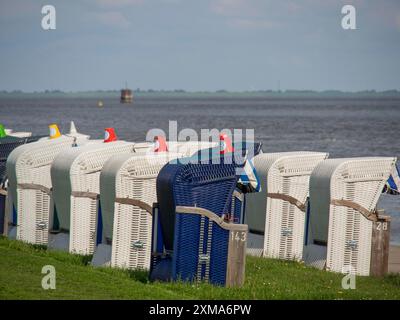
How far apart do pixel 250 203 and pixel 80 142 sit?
4020 millimetres

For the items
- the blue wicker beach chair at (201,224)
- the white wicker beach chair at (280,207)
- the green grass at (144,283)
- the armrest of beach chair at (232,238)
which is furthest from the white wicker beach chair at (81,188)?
the armrest of beach chair at (232,238)

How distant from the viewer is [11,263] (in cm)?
1431

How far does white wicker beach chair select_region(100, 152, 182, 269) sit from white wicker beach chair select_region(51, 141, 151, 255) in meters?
1.04

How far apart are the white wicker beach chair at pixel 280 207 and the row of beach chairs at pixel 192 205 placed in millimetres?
15

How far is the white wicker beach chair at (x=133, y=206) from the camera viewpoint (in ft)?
49.1

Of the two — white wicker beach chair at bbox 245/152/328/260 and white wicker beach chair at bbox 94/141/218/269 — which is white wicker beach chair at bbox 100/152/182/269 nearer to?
white wicker beach chair at bbox 94/141/218/269

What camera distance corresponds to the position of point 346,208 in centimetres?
1616

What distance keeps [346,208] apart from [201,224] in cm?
351

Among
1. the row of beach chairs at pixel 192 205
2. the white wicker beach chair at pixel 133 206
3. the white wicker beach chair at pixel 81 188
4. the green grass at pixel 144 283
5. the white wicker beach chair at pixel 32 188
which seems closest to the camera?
the green grass at pixel 144 283

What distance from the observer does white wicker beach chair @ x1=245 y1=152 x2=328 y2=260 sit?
1725 cm

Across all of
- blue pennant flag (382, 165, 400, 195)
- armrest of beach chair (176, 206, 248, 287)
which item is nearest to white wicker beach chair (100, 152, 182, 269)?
armrest of beach chair (176, 206, 248, 287)

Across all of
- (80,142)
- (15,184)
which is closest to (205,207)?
(15,184)

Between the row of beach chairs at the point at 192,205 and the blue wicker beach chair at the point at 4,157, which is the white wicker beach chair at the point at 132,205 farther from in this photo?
the blue wicker beach chair at the point at 4,157

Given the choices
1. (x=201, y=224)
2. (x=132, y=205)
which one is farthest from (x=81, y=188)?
(x=201, y=224)
